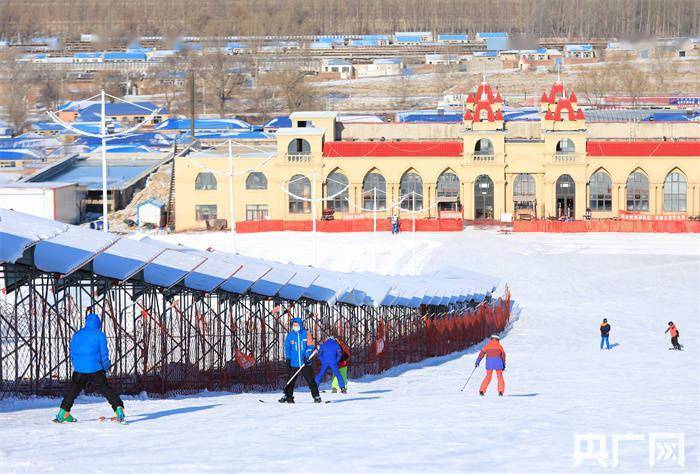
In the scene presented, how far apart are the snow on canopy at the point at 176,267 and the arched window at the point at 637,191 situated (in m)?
47.3

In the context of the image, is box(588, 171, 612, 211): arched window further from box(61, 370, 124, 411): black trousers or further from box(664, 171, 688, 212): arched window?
box(61, 370, 124, 411): black trousers

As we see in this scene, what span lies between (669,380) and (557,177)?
55448 mm

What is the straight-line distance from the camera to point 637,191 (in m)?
80.8

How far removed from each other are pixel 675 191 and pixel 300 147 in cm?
1897

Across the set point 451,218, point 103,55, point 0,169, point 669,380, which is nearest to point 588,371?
point 669,380

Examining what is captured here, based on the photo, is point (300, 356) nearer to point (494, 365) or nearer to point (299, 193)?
point (494, 365)

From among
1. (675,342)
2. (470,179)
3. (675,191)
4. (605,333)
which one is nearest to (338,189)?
(470,179)

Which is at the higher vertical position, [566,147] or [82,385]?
[566,147]

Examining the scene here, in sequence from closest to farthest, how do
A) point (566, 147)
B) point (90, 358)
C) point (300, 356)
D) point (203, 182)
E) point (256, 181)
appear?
1. point (90, 358)
2. point (300, 356)
3. point (203, 182)
4. point (256, 181)
5. point (566, 147)

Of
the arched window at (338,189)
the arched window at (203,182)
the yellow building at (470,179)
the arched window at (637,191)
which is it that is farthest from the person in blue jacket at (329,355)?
the arched window at (637,191)

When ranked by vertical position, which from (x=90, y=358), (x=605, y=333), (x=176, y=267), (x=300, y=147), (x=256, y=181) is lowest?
(x=605, y=333)

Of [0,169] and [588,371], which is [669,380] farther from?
[0,169]

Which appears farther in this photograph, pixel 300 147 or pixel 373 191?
pixel 373 191

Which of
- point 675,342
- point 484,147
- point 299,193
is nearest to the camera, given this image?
point 675,342
